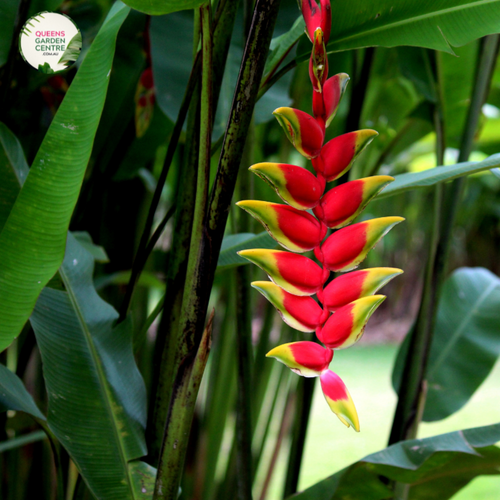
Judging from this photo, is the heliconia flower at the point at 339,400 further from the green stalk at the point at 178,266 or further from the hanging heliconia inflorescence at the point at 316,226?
the green stalk at the point at 178,266

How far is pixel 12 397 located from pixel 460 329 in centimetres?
49

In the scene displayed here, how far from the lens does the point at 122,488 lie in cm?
28

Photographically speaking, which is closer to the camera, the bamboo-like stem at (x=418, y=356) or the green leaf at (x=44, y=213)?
the green leaf at (x=44, y=213)

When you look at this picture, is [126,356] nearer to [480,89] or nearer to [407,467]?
[407,467]

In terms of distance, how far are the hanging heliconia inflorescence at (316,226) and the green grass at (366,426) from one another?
3.65ft

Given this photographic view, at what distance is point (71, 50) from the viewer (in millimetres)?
283

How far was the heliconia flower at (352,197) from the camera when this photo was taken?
6.1 inches

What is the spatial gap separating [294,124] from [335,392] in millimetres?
89

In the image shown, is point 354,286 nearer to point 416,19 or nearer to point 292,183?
point 292,183

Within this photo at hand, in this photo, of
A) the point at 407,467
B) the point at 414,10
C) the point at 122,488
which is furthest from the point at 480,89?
the point at 122,488

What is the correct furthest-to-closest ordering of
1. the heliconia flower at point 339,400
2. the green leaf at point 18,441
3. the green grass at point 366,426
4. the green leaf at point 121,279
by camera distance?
1. the green grass at point 366,426
2. the green leaf at point 121,279
3. the green leaf at point 18,441
4. the heliconia flower at point 339,400

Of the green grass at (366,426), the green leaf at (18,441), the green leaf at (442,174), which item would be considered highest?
the green leaf at (442,174)

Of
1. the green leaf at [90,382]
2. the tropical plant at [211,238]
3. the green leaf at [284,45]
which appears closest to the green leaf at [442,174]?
the tropical plant at [211,238]

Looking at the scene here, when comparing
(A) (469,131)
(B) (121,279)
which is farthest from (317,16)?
(B) (121,279)
